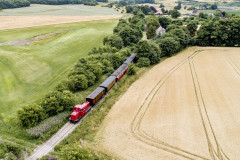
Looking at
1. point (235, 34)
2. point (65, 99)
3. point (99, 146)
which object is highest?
point (235, 34)

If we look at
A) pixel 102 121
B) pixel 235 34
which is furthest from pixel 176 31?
pixel 102 121

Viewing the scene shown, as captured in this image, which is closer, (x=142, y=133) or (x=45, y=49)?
(x=142, y=133)

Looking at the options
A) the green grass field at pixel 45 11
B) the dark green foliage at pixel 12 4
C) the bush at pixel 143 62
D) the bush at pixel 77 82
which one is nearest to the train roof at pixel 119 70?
the bush at pixel 143 62

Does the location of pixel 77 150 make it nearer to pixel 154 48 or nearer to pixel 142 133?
pixel 142 133

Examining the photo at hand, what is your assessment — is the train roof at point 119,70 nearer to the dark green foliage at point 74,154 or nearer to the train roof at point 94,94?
the train roof at point 94,94

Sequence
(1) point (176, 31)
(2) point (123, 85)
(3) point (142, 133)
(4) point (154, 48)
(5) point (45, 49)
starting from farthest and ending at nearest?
(1) point (176, 31), (5) point (45, 49), (4) point (154, 48), (2) point (123, 85), (3) point (142, 133)

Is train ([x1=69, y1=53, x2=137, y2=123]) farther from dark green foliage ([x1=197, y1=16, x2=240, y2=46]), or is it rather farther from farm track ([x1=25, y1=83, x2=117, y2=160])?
dark green foliage ([x1=197, y1=16, x2=240, y2=46])

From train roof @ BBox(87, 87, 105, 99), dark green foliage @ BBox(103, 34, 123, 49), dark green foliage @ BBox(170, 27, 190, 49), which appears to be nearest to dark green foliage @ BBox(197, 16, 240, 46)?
dark green foliage @ BBox(170, 27, 190, 49)
